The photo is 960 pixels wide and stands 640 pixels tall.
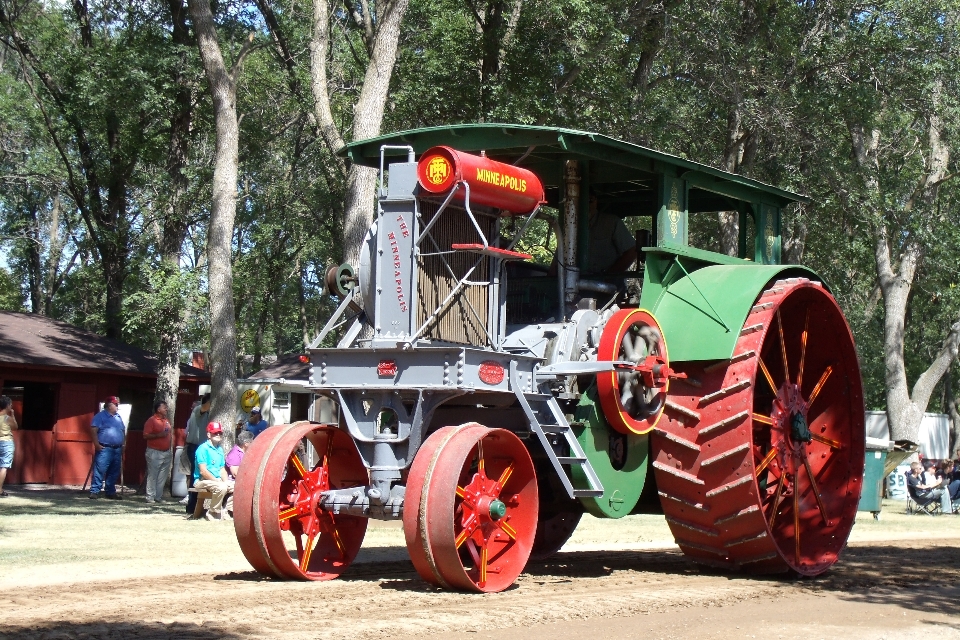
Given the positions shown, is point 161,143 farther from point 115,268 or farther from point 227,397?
point 227,397

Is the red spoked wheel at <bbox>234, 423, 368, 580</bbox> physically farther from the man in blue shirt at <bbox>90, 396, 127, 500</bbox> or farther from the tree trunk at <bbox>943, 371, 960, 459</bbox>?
the tree trunk at <bbox>943, 371, 960, 459</bbox>

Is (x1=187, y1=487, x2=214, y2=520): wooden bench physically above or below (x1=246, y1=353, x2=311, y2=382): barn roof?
below

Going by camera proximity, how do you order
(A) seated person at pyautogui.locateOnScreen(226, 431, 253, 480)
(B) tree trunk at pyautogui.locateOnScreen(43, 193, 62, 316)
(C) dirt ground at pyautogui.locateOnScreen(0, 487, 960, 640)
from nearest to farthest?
(C) dirt ground at pyautogui.locateOnScreen(0, 487, 960, 640), (A) seated person at pyautogui.locateOnScreen(226, 431, 253, 480), (B) tree trunk at pyautogui.locateOnScreen(43, 193, 62, 316)

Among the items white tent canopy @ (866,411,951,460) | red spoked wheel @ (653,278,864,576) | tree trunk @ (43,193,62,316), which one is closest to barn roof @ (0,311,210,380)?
red spoked wheel @ (653,278,864,576)

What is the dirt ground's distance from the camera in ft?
20.7

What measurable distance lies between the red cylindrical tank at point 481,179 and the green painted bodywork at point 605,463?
1.50 m

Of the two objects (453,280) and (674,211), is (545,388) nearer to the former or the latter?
(453,280)

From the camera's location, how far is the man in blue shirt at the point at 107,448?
60.6ft

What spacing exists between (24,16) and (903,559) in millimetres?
24237

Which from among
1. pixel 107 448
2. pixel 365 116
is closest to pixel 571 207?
pixel 365 116

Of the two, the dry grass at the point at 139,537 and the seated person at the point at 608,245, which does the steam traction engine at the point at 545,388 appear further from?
the dry grass at the point at 139,537

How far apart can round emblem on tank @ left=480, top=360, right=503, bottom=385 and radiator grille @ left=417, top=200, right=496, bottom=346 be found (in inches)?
20.6

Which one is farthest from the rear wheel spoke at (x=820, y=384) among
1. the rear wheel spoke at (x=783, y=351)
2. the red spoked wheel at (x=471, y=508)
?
the red spoked wheel at (x=471, y=508)

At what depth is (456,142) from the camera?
922cm
